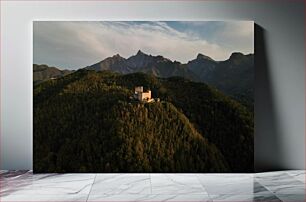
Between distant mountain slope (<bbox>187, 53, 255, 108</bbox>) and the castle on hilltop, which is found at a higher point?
distant mountain slope (<bbox>187, 53, 255, 108</bbox>)

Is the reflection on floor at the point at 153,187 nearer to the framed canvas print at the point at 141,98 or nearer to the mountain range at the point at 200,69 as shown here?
the framed canvas print at the point at 141,98

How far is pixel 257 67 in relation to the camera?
553 centimetres

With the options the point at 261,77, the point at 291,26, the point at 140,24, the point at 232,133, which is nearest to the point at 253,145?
the point at 232,133

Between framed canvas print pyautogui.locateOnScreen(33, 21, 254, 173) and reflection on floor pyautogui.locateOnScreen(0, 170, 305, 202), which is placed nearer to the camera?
reflection on floor pyautogui.locateOnScreen(0, 170, 305, 202)

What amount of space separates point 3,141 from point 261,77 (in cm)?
274

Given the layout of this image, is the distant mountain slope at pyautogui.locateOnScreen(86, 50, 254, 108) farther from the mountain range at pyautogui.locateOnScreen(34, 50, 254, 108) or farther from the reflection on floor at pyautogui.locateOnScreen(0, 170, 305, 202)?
the reflection on floor at pyautogui.locateOnScreen(0, 170, 305, 202)

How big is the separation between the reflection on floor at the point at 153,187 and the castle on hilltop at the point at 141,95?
77 cm

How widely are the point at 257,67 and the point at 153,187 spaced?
1759mm

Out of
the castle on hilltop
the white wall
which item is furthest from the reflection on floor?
the castle on hilltop

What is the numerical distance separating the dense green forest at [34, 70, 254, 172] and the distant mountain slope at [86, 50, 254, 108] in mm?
65

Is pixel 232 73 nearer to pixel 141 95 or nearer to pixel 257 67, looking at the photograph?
pixel 257 67

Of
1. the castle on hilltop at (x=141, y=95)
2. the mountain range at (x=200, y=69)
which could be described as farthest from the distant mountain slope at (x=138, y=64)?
the castle on hilltop at (x=141, y=95)

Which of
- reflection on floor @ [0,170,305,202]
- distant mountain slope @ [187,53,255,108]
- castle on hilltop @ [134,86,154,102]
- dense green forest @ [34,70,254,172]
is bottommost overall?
reflection on floor @ [0,170,305,202]

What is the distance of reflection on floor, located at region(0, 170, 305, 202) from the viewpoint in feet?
14.0
